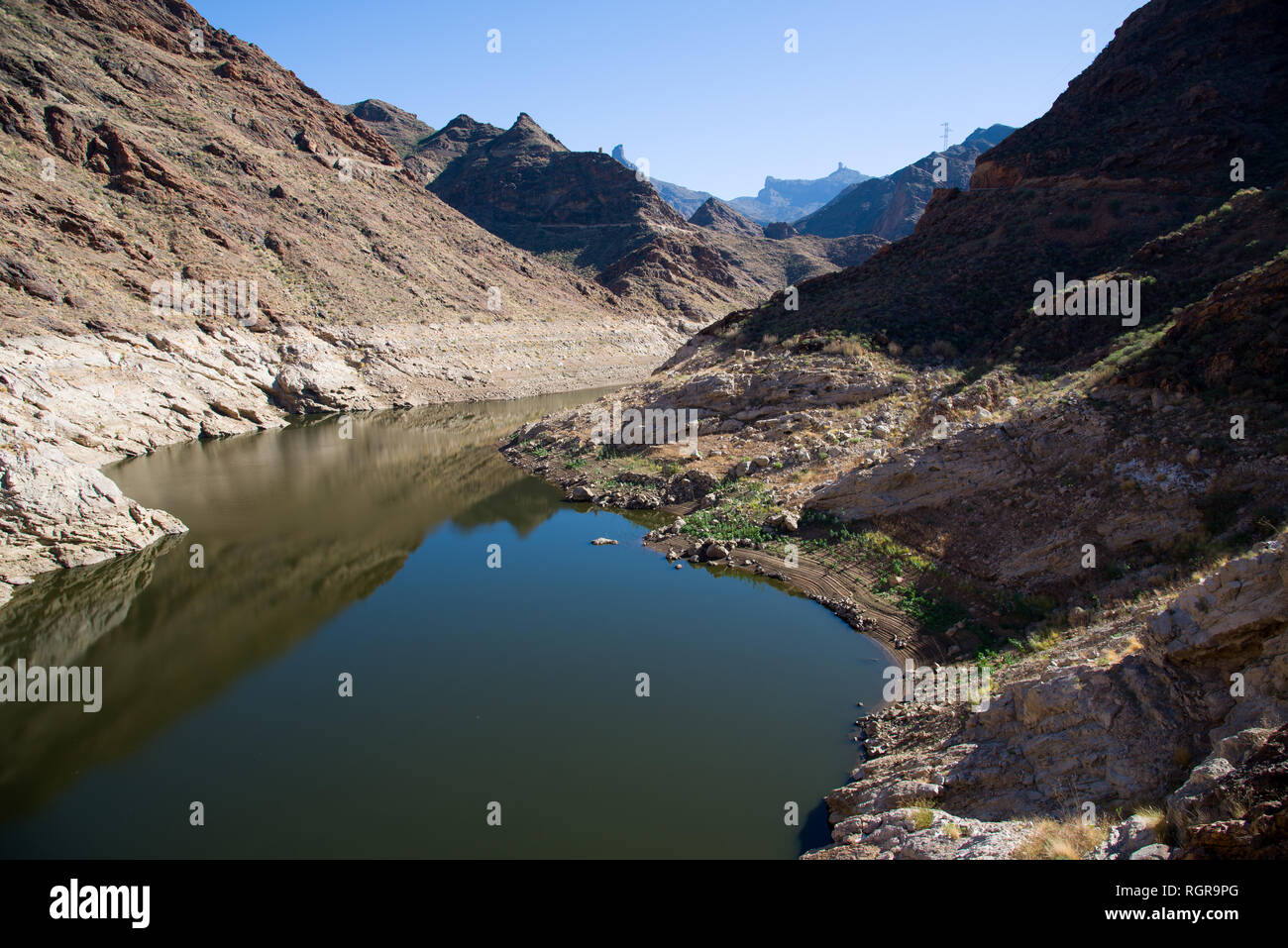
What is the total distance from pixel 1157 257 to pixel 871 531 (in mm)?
13472

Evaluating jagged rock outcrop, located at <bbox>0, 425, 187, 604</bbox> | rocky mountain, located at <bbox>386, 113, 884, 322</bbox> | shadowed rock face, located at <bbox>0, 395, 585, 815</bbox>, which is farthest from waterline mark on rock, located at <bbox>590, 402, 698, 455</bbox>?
rocky mountain, located at <bbox>386, 113, 884, 322</bbox>

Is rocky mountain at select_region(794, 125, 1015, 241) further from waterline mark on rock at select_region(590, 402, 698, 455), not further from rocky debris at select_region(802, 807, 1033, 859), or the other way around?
rocky debris at select_region(802, 807, 1033, 859)

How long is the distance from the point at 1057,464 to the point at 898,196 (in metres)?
128

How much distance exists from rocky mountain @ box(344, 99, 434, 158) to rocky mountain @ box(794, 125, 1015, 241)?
79.5 metres

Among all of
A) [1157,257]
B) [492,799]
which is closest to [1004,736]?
[492,799]

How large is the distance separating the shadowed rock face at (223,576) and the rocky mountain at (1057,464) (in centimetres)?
512

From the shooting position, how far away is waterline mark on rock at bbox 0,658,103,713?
11.9 metres

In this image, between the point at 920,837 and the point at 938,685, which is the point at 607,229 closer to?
the point at 938,685

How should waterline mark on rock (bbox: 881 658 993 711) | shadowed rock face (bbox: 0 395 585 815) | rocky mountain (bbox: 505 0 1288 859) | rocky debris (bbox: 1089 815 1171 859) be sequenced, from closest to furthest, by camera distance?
rocky debris (bbox: 1089 815 1171 859)
rocky mountain (bbox: 505 0 1288 859)
waterline mark on rock (bbox: 881 658 993 711)
shadowed rock face (bbox: 0 395 585 815)

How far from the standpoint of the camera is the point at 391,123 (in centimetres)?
12381

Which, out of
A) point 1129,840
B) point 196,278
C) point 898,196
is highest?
point 898,196

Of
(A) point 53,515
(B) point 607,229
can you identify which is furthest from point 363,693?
(B) point 607,229

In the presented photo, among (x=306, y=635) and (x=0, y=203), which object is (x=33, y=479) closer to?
(x=306, y=635)

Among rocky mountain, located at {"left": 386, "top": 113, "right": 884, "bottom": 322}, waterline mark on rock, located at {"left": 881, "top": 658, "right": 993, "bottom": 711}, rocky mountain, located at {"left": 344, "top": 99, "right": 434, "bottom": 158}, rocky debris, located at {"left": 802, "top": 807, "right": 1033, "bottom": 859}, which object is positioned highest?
rocky mountain, located at {"left": 344, "top": 99, "right": 434, "bottom": 158}
